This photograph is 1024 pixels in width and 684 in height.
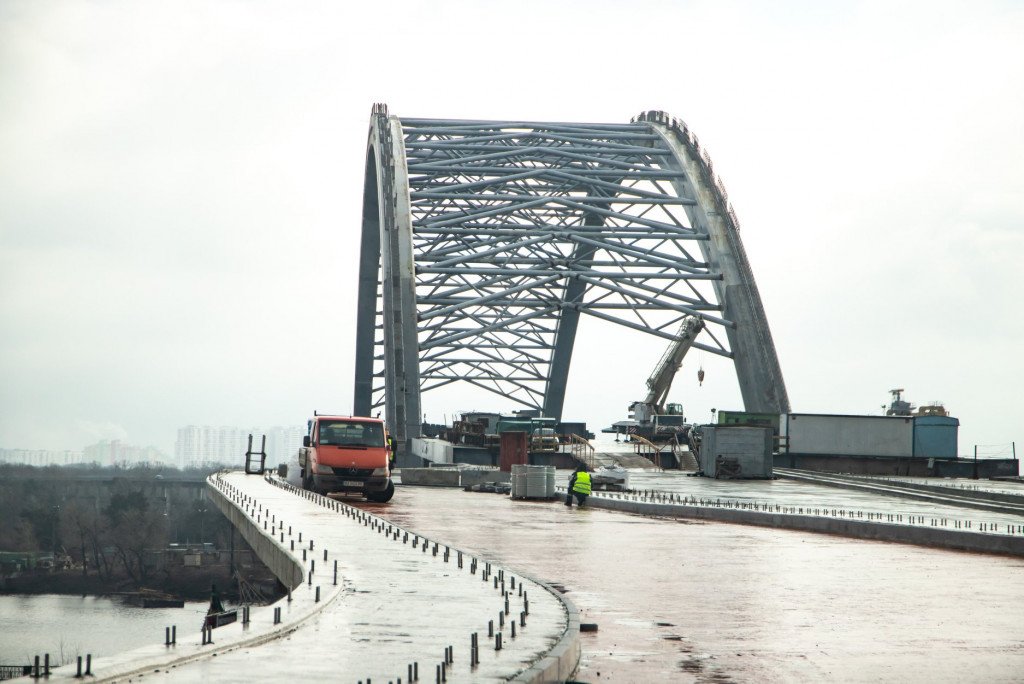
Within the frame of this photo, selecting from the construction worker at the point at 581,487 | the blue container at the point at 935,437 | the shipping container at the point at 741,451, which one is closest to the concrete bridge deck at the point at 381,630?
the construction worker at the point at 581,487

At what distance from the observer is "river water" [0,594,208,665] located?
97.0 meters

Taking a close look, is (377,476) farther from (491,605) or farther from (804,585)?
(491,605)

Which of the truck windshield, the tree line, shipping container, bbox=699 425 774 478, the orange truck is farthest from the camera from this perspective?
the tree line

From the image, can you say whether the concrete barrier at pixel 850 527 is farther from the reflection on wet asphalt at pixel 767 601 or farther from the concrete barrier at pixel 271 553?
the concrete barrier at pixel 271 553

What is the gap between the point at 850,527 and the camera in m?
24.9

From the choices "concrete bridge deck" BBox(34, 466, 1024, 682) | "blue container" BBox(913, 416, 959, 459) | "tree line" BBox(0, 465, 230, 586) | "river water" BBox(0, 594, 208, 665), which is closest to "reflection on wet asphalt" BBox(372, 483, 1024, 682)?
"concrete bridge deck" BBox(34, 466, 1024, 682)

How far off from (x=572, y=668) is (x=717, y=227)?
51.1m

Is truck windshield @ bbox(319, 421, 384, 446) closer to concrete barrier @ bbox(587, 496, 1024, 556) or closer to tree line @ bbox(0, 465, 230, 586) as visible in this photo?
concrete barrier @ bbox(587, 496, 1024, 556)

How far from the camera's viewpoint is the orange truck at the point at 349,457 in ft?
115

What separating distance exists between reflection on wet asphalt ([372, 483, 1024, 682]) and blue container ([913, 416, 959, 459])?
109 ft

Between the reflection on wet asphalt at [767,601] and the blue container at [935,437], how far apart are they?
1305 inches

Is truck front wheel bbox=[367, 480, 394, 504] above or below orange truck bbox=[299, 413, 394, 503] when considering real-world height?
below

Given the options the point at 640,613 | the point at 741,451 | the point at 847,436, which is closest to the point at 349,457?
the point at 741,451

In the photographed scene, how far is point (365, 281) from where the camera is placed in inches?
3022
